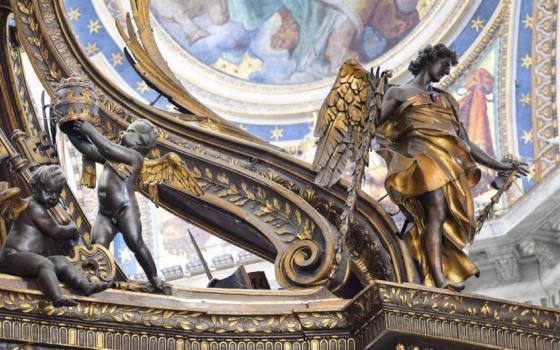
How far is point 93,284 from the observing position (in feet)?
18.9

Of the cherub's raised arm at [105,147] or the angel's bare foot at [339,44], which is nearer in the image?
the cherub's raised arm at [105,147]

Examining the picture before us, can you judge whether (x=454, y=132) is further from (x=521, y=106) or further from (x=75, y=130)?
(x=521, y=106)

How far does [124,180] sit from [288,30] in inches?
486

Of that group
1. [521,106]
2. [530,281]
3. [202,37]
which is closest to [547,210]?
[530,281]

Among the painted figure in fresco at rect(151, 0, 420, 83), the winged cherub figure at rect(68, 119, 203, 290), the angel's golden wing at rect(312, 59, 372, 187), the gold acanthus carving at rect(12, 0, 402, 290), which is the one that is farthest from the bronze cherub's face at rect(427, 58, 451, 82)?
the painted figure in fresco at rect(151, 0, 420, 83)

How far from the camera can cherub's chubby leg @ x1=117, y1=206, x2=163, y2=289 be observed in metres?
6.11

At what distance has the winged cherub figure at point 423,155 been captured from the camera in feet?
21.2

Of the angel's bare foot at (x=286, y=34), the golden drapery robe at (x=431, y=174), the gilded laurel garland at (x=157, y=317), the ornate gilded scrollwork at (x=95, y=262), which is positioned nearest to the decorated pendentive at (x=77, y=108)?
the ornate gilded scrollwork at (x=95, y=262)

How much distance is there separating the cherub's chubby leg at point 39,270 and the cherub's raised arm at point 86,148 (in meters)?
0.61

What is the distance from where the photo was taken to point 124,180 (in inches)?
245

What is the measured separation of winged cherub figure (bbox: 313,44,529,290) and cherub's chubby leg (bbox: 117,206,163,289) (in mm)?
921

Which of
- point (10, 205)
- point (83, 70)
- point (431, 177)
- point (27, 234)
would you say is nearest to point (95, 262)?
point (27, 234)

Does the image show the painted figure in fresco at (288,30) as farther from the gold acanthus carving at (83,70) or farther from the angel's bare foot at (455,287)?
the angel's bare foot at (455,287)

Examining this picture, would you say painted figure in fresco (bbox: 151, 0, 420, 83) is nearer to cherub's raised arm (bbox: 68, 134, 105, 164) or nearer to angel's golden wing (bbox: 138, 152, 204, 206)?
angel's golden wing (bbox: 138, 152, 204, 206)
